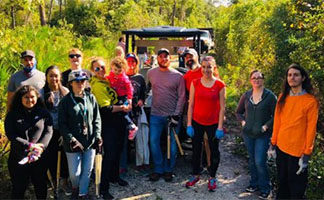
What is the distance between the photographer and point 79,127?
3895 millimetres

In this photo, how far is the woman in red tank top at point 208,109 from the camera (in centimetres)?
446

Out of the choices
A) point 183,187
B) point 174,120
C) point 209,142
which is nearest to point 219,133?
point 209,142

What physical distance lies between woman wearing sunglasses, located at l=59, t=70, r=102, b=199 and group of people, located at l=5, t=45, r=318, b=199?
12mm

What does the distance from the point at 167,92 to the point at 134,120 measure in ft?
2.14

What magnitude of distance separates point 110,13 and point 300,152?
61.6ft

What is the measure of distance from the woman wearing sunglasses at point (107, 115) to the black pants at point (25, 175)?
779mm

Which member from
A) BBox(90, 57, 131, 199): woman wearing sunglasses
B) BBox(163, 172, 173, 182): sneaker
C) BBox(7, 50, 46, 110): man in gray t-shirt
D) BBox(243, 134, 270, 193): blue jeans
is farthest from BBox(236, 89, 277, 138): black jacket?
BBox(7, 50, 46, 110): man in gray t-shirt

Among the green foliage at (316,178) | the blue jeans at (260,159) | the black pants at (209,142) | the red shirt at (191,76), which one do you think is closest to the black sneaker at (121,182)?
the black pants at (209,142)

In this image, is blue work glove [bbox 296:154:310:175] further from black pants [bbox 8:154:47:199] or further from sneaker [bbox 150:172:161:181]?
black pants [bbox 8:154:47:199]

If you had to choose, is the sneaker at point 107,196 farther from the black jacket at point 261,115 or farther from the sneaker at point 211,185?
the black jacket at point 261,115

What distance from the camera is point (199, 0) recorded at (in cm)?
4494

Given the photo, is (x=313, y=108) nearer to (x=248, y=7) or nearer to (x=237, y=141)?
(x=237, y=141)

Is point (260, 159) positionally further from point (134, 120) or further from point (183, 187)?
point (134, 120)

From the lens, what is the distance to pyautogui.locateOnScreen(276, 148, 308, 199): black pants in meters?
3.73
